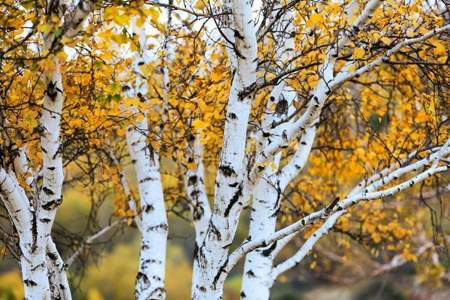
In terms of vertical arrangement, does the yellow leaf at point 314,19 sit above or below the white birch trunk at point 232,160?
above

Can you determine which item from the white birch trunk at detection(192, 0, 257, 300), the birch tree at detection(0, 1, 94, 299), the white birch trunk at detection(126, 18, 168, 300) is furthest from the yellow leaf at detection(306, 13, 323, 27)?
the white birch trunk at detection(126, 18, 168, 300)

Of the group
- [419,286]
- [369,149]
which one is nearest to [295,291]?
[419,286]

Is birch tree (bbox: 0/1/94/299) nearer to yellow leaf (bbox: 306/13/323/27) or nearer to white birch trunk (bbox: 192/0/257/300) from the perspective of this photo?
white birch trunk (bbox: 192/0/257/300)

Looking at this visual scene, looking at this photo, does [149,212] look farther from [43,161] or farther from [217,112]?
[43,161]

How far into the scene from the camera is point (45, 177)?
4207 mm

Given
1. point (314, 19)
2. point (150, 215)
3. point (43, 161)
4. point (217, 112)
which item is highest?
point (217, 112)

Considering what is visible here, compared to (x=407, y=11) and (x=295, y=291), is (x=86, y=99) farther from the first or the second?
(x=295, y=291)

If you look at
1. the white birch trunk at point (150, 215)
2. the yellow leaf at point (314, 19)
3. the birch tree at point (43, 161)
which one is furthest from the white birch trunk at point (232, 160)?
the white birch trunk at point (150, 215)

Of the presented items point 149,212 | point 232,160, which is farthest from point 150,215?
point 232,160

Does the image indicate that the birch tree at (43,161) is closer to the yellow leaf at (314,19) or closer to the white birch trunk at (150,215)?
the white birch trunk at (150,215)

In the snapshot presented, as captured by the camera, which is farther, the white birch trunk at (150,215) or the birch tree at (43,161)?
the white birch trunk at (150,215)

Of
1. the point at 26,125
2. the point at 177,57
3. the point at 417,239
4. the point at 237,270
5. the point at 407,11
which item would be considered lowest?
the point at 26,125

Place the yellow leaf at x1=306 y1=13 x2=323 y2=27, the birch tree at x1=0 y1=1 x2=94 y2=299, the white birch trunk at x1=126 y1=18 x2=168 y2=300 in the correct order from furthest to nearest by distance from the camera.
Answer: the white birch trunk at x1=126 y1=18 x2=168 y2=300 → the yellow leaf at x1=306 y1=13 x2=323 y2=27 → the birch tree at x1=0 y1=1 x2=94 y2=299

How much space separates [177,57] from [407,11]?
276 centimetres
